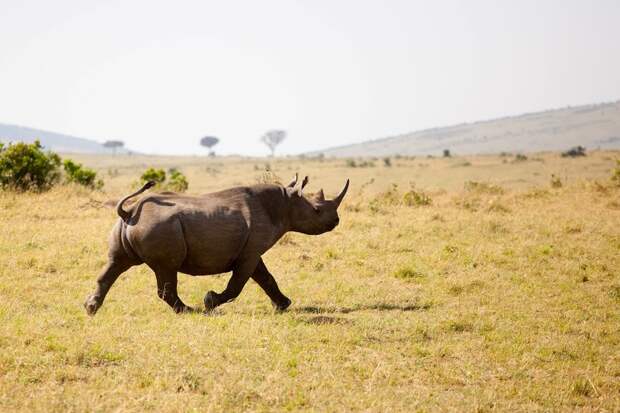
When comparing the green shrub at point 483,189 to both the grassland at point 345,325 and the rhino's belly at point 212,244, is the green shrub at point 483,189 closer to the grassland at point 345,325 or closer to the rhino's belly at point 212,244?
the grassland at point 345,325

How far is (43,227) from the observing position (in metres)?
15.6

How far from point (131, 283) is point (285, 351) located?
4.38m

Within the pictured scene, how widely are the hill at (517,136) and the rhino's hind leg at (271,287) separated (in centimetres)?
12538

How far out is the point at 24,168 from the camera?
71.9ft

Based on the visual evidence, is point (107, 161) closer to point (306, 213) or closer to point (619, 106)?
point (306, 213)

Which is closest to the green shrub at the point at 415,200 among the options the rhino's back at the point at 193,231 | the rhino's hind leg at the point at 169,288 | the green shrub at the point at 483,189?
the green shrub at the point at 483,189

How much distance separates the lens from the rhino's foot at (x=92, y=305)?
366 inches

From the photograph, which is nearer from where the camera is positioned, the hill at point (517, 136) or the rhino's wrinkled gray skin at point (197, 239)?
the rhino's wrinkled gray skin at point (197, 239)

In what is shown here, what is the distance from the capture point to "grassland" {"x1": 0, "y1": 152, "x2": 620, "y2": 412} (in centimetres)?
668

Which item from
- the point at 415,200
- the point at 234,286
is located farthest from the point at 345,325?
the point at 415,200

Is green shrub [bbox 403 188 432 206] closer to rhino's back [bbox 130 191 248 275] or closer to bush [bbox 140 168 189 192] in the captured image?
bush [bbox 140 168 189 192]

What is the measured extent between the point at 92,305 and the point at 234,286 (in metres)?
1.81

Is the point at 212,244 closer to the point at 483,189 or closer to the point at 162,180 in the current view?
the point at 483,189

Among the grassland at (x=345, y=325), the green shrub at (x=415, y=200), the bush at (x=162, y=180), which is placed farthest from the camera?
the bush at (x=162, y=180)
